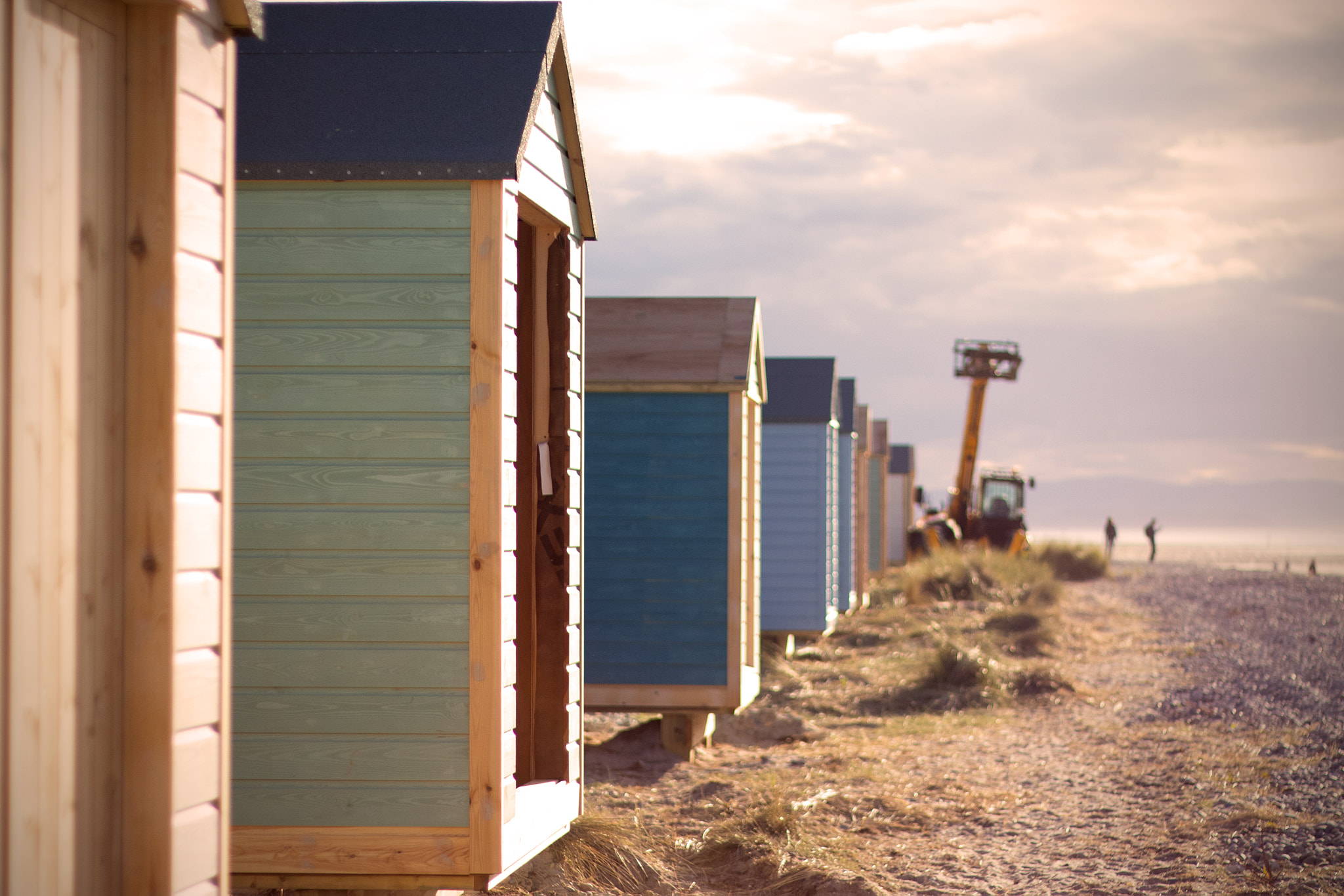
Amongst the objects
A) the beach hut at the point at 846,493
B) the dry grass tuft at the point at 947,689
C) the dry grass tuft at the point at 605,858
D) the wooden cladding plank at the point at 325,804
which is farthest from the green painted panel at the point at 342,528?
the beach hut at the point at 846,493

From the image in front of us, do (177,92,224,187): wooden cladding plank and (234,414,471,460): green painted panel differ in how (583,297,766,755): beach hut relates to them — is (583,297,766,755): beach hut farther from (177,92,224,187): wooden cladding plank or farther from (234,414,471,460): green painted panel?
(177,92,224,187): wooden cladding plank

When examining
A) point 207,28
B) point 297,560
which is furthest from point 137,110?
point 297,560

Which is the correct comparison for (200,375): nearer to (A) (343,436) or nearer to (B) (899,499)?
(A) (343,436)

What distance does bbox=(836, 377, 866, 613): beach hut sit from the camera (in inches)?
644

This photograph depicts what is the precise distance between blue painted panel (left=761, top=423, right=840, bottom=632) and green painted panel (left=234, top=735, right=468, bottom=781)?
9.22 metres

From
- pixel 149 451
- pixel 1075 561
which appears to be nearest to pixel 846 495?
pixel 149 451

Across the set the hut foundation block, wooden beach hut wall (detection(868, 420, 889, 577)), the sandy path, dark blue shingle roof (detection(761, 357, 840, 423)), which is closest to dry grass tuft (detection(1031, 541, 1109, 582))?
wooden beach hut wall (detection(868, 420, 889, 577))

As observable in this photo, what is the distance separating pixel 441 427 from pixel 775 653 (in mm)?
10080

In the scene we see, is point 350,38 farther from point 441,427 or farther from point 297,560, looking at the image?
point 297,560

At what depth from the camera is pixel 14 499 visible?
242 centimetres

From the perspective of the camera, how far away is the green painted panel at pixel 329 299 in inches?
178

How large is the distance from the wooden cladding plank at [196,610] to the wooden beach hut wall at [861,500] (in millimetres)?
16744

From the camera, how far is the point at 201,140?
290cm

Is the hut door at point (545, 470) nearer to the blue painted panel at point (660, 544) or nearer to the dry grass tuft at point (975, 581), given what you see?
the blue painted panel at point (660, 544)
